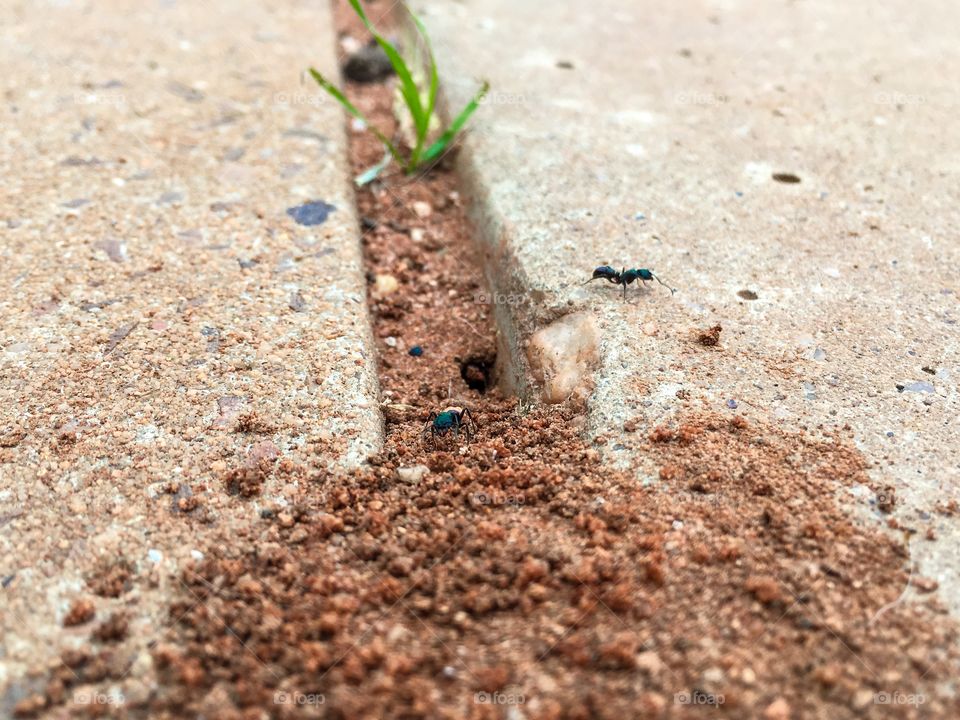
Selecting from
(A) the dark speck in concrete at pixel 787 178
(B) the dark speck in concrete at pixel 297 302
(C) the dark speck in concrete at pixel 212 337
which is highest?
(A) the dark speck in concrete at pixel 787 178

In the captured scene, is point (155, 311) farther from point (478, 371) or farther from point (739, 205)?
point (739, 205)

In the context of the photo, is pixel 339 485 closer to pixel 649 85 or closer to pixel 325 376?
pixel 325 376

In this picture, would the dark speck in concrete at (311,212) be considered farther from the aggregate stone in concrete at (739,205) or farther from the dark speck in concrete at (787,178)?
the dark speck in concrete at (787,178)

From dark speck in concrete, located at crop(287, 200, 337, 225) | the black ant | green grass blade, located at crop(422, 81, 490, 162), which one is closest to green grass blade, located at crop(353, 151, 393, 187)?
green grass blade, located at crop(422, 81, 490, 162)

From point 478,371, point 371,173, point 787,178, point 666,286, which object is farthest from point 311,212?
point 787,178

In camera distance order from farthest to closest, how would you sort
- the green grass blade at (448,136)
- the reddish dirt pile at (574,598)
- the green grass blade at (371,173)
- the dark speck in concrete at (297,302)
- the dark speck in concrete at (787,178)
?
the green grass blade at (371,173), the green grass blade at (448,136), the dark speck in concrete at (787,178), the dark speck in concrete at (297,302), the reddish dirt pile at (574,598)

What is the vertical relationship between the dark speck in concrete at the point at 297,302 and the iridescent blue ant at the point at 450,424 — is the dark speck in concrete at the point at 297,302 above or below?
above

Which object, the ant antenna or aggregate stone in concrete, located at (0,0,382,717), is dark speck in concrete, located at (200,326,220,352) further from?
the ant antenna

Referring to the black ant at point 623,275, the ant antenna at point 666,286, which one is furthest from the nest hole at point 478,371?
the ant antenna at point 666,286

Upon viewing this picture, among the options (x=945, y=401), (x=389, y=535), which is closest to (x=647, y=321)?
(x=945, y=401)
